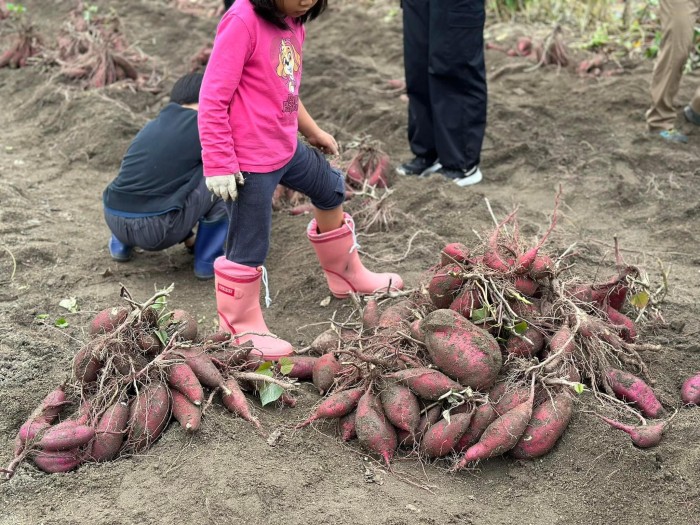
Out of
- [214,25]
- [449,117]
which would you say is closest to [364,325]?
[449,117]

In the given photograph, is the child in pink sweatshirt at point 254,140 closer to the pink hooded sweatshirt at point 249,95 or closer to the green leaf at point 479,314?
the pink hooded sweatshirt at point 249,95

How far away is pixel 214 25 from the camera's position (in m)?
8.03

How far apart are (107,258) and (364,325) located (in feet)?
5.36

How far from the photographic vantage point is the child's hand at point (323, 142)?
3.04 m

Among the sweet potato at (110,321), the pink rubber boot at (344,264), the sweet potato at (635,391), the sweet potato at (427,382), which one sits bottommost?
the pink rubber boot at (344,264)

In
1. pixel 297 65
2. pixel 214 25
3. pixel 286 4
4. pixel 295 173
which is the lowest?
pixel 214 25

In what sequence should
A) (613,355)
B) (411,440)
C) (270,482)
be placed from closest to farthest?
(270,482) < (411,440) < (613,355)

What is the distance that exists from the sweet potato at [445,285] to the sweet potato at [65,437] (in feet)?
3.68

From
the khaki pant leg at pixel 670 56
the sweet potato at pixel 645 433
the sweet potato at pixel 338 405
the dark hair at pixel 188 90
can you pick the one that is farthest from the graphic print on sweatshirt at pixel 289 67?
the khaki pant leg at pixel 670 56

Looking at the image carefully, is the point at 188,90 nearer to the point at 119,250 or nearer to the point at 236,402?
the point at 119,250

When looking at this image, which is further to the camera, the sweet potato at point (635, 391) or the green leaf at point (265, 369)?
the green leaf at point (265, 369)

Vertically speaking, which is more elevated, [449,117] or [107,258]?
[449,117]

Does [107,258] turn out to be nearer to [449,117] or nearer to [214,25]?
[449,117]

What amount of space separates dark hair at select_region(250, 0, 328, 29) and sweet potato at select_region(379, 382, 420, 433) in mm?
1225
